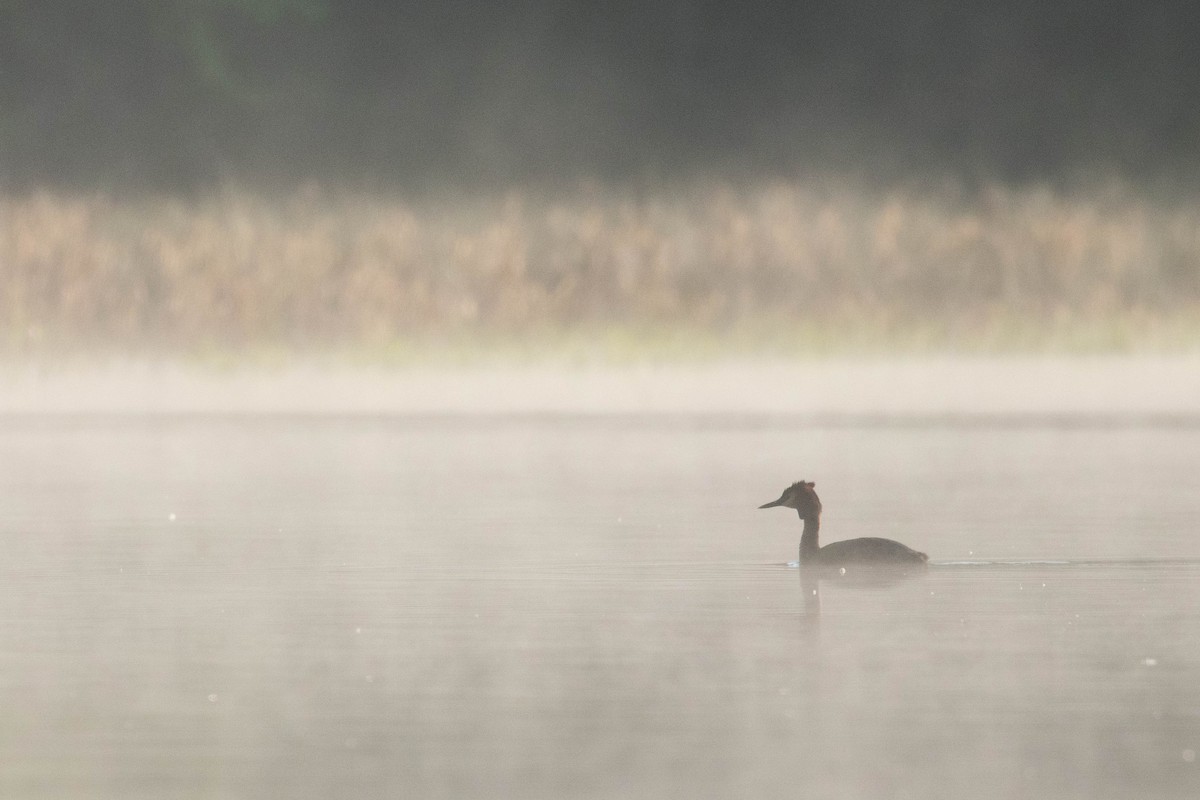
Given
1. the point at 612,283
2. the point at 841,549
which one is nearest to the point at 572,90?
the point at 612,283

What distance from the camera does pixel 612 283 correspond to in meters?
25.9

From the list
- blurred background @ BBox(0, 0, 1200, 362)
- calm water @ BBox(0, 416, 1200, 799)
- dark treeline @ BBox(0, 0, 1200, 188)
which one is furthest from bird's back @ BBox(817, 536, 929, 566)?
dark treeline @ BBox(0, 0, 1200, 188)

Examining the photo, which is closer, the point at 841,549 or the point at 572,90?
the point at 841,549

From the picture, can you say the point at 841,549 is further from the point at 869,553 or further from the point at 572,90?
the point at 572,90

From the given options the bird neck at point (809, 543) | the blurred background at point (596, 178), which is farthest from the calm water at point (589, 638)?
the blurred background at point (596, 178)

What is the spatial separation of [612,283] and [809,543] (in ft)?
46.6

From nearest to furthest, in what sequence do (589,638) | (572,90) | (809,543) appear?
(589,638) < (809,543) < (572,90)

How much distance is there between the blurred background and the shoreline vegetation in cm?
3

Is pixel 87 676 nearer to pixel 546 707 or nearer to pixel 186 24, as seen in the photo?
pixel 546 707

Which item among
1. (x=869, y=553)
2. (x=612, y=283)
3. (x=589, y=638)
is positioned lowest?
(x=589, y=638)

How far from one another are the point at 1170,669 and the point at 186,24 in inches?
938

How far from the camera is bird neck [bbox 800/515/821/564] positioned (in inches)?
462

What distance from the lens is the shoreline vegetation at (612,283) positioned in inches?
1003

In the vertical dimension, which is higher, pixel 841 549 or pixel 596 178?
pixel 596 178
